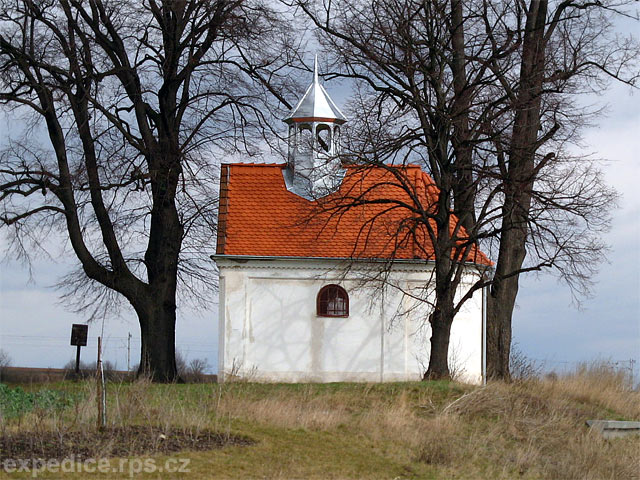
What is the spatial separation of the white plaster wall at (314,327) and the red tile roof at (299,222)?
21.7 inches

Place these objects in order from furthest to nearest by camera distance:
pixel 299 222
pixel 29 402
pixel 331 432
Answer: pixel 299 222 < pixel 29 402 < pixel 331 432

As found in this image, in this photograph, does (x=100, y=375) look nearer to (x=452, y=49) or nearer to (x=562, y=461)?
(x=562, y=461)

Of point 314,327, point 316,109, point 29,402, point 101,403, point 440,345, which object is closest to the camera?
point 101,403

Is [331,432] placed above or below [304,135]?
below

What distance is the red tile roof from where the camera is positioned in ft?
92.1

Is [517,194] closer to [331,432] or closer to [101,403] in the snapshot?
[331,432]

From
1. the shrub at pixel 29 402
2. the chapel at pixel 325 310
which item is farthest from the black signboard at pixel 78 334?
the shrub at pixel 29 402

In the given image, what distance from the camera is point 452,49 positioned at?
82.5 feet

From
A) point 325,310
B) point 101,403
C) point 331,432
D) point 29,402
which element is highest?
point 325,310

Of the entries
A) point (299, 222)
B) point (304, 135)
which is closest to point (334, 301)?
point (299, 222)

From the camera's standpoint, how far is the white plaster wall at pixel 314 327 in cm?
2773

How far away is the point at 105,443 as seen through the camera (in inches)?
589

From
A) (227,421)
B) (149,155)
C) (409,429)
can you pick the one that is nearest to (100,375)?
(227,421)

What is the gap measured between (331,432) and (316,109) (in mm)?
14688
